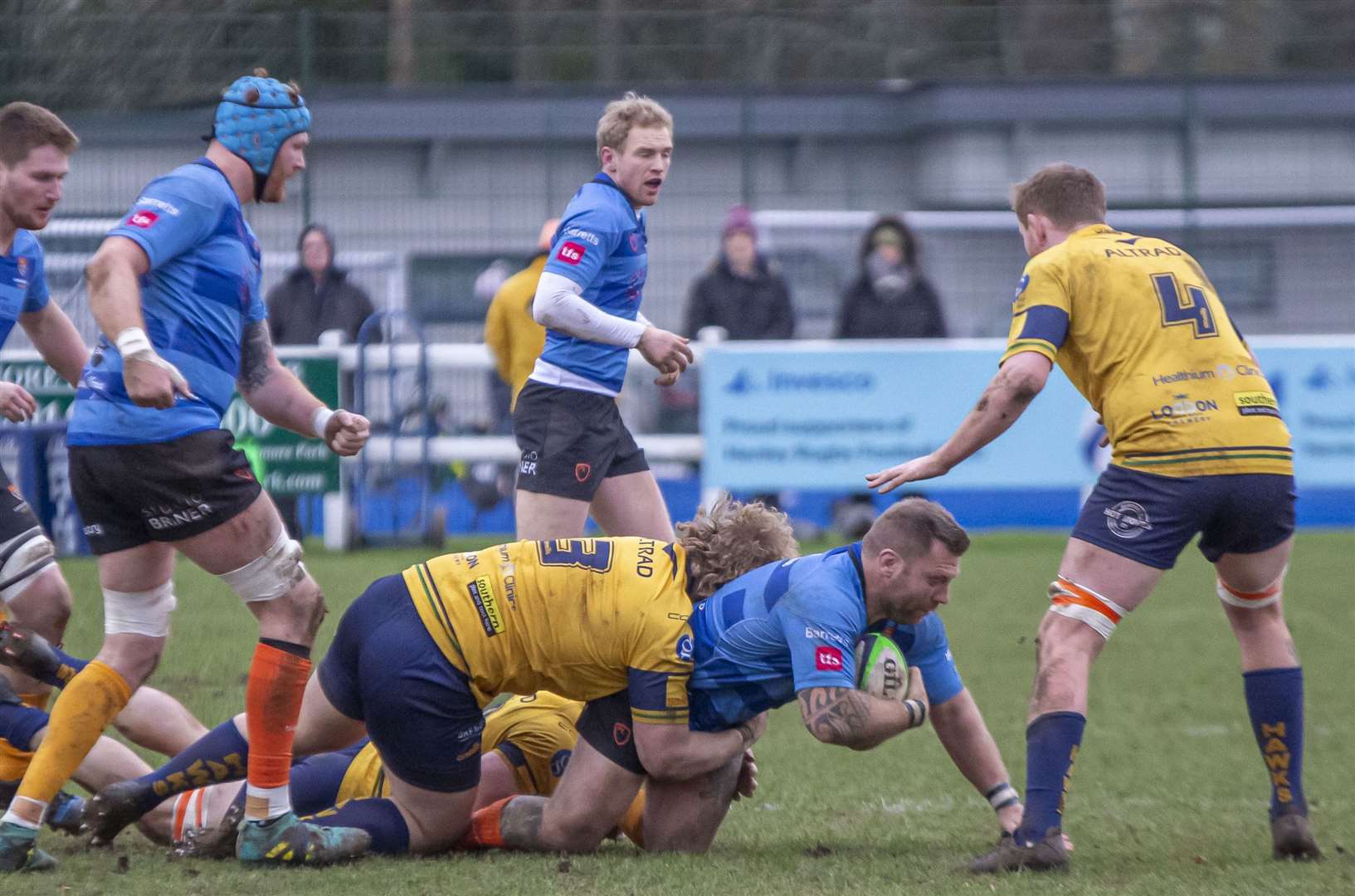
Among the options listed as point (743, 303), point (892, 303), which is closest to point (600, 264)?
point (743, 303)

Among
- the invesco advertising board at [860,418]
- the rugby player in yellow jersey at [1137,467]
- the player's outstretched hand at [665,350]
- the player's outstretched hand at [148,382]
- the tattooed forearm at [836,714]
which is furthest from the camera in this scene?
the invesco advertising board at [860,418]

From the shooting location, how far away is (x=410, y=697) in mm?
4602

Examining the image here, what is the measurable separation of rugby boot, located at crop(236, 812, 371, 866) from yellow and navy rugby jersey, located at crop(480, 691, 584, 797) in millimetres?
638

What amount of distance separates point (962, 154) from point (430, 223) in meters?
8.82

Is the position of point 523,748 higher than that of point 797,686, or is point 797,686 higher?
point 797,686

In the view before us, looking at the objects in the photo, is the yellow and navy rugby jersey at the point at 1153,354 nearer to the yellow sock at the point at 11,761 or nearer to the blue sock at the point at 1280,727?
the blue sock at the point at 1280,727

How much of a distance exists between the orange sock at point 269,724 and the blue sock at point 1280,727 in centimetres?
276

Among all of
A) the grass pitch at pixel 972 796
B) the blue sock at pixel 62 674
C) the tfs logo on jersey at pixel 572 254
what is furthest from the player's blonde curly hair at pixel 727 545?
the blue sock at pixel 62 674

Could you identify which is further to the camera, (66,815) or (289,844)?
(66,815)

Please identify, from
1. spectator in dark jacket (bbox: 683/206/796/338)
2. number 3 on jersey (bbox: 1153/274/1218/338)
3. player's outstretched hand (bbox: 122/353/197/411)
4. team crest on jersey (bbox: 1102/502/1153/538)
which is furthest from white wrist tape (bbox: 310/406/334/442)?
spectator in dark jacket (bbox: 683/206/796/338)

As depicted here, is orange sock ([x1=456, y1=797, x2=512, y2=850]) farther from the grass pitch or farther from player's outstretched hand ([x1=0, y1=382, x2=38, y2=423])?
player's outstretched hand ([x1=0, y1=382, x2=38, y2=423])

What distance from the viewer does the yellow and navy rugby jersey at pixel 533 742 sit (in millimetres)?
5180

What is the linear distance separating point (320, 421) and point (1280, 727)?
2.95m

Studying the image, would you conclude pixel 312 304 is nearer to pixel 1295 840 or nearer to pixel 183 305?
pixel 183 305
